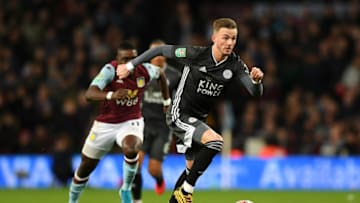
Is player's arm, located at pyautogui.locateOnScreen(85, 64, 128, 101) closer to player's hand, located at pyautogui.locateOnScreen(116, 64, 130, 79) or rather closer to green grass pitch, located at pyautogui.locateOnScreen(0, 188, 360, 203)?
player's hand, located at pyautogui.locateOnScreen(116, 64, 130, 79)

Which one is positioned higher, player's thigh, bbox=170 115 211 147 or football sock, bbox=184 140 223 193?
player's thigh, bbox=170 115 211 147

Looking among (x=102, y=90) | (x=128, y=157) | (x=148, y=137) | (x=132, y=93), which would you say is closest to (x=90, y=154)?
(x=128, y=157)

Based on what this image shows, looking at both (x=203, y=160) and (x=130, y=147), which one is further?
(x=130, y=147)

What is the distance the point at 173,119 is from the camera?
10938 millimetres

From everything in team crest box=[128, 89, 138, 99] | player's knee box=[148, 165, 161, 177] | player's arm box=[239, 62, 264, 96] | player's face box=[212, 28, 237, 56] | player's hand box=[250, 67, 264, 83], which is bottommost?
player's knee box=[148, 165, 161, 177]

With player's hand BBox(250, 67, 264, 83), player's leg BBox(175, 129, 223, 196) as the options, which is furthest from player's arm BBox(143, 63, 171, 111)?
player's hand BBox(250, 67, 264, 83)

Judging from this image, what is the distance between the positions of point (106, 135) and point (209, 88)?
1692 millimetres

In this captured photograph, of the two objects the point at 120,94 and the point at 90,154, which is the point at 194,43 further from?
the point at 120,94

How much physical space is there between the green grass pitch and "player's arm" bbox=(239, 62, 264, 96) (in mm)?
4468

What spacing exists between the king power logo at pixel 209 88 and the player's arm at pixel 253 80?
28 cm

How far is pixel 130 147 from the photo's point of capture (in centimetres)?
1140

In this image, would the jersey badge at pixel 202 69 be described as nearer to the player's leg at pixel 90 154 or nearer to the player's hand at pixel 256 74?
the player's hand at pixel 256 74

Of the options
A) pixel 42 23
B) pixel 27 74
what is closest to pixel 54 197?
pixel 27 74

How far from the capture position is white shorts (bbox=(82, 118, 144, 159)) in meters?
11.7
